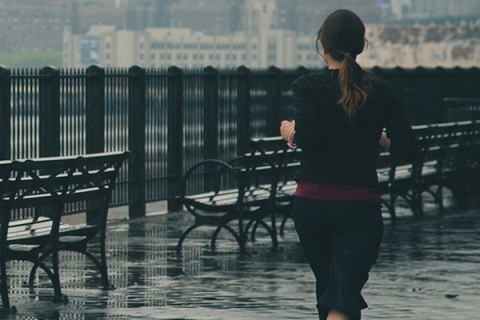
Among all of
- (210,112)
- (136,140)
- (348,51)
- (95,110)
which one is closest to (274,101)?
(210,112)

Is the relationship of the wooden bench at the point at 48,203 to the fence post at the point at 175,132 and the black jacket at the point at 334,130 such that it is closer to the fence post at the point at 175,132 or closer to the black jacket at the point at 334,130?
the black jacket at the point at 334,130

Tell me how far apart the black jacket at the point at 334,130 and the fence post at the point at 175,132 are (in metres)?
8.84

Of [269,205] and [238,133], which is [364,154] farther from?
[238,133]

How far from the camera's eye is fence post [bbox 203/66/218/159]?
13.9 meters

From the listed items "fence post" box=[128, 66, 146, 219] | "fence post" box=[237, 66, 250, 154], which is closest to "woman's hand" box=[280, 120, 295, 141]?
"fence post" box=[128, 66, 146, 219]

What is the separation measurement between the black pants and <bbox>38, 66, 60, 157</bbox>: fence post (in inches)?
275

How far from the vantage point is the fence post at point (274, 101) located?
15000mm

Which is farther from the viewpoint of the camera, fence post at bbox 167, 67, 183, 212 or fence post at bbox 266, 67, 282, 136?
fence post at bbox 266, 67, 282, 136

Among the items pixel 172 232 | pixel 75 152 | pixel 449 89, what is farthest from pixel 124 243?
pixel 449 89

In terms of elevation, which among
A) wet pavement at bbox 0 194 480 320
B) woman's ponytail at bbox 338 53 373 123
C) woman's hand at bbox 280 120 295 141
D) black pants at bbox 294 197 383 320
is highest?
woman's ponytail at bbox 338 53 373 123

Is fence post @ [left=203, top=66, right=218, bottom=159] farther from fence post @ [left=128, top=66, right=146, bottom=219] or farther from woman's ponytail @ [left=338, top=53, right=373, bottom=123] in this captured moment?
woman's ponytail @ [left=338, top=53, right=373, bottom=123]

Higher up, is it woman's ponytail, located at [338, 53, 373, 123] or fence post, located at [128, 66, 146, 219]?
woman's ponytail, located at [338, 53, 373, 123]

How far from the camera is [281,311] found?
21.6 feet

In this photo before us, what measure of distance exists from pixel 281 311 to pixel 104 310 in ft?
3.26
